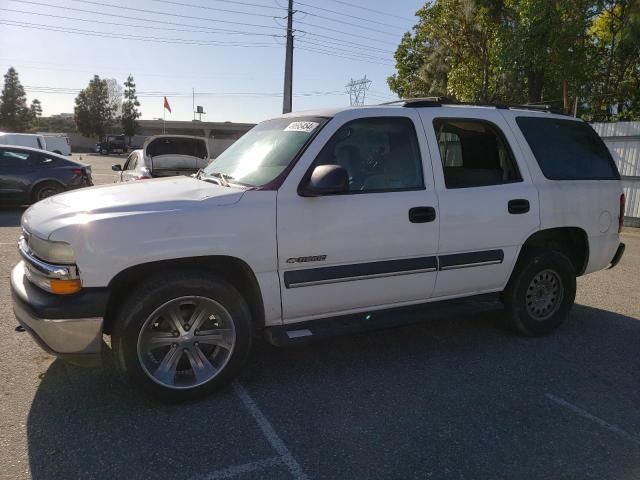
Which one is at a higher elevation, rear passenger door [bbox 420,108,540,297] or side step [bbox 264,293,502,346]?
rear passenger door [bbox 420,108,540,297]

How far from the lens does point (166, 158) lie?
9.87 meters

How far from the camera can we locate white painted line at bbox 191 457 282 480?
265cm

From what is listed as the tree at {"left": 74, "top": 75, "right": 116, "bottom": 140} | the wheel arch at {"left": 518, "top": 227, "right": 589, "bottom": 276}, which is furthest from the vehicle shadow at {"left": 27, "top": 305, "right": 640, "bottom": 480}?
the tree at {"left": 74, "top": 75, "right": 116, "bottom": 140}

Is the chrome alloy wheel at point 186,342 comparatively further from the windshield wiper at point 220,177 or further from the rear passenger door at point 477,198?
the rear passenger door at point 477,198

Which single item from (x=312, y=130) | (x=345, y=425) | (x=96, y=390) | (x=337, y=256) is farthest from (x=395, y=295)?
(x=96, y=390)

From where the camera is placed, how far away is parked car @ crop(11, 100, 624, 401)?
311 cm

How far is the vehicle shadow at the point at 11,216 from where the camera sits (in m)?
10.1

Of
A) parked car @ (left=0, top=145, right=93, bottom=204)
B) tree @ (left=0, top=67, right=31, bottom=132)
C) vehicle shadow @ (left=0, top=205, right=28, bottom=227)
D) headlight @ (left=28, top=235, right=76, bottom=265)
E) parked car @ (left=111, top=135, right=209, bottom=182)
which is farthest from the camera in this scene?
tree @ (left=0, top=67, right=31, bottom=132)

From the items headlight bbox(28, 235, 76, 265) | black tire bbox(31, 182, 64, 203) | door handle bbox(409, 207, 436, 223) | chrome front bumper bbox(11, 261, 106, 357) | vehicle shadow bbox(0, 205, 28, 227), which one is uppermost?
door handle bbox(409, 207, 436, 223)

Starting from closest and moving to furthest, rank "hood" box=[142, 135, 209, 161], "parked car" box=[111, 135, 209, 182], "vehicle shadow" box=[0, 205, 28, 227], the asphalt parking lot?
the asphalt parking lot, "parked car" box=[111, 135, 209, 182], "vehicle shadow" box=[0, 205, 28, 227], "hood" box=[142, 135, 209, 161]

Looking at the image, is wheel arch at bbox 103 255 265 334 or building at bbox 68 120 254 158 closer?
wheel arch at bbox 103 255 265 334

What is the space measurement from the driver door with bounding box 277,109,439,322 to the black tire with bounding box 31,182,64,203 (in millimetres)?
9987

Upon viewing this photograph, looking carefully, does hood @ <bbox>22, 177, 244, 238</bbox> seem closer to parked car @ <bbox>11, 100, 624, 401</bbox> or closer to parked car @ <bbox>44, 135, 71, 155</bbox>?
parked car @ <bbox>11, 100, 624, 401</bbox>

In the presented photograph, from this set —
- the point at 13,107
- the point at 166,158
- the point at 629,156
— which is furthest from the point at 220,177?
the point at 13,107
